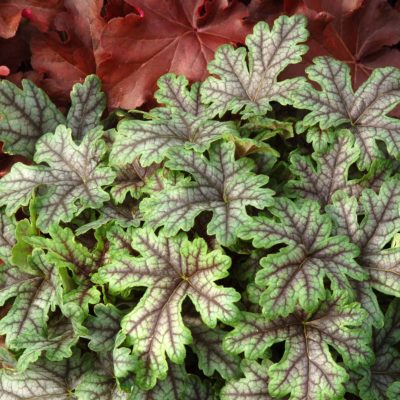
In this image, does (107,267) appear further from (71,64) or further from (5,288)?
(71,64)

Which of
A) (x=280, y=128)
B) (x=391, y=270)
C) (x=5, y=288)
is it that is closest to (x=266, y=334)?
(x=391, y=270)

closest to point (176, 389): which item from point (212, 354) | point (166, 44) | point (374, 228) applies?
point (212, 354)

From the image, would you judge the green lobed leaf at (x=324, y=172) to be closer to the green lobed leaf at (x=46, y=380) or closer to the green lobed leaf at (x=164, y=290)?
the green lobed leaf at (x=164, y=290)

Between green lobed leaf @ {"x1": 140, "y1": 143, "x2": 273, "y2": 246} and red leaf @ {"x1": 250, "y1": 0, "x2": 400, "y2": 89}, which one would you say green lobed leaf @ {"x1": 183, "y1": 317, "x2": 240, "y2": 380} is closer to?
green lobed leaf @ {"x1": 140, "y1": 143, "x2": 273, "y2": 246}

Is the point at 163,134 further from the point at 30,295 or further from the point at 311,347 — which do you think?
the point at 311,347

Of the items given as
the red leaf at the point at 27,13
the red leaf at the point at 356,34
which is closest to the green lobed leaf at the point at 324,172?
the red leaf at the point at 356,34

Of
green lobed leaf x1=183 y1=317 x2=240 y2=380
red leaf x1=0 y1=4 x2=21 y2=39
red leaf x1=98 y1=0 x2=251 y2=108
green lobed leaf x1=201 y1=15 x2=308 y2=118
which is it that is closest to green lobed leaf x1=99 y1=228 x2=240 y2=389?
green lobed leaf x1=183 y1=317 x2=240 y2=380

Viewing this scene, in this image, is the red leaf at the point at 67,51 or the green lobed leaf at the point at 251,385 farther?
the red leaf at the point at 67,51
